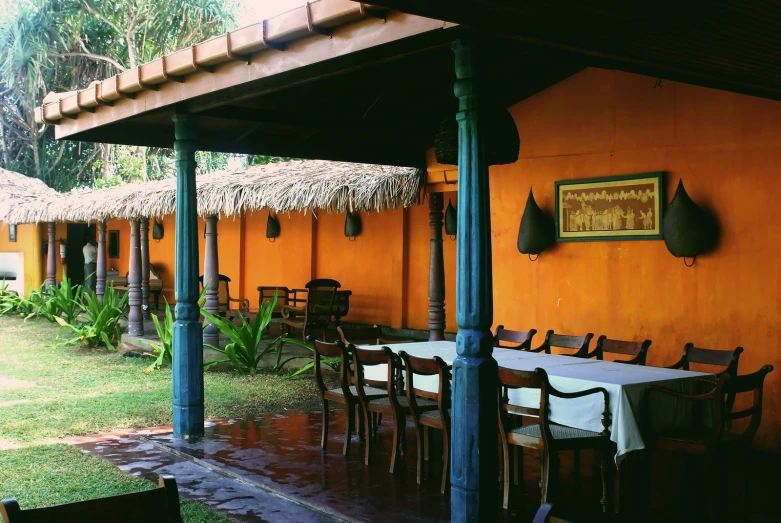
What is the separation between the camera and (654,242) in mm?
6852

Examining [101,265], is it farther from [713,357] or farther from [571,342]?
[713,357]

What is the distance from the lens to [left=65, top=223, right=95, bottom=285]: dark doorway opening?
22031mm

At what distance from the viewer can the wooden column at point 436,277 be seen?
31.8ft

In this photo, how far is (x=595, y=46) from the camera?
4.15m

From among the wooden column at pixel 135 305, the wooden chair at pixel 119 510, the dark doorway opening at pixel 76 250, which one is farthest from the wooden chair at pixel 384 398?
the dark doorway opening at pixel 76 250

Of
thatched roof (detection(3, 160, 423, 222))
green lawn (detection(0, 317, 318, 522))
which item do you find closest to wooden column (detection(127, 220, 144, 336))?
green lawn (detection(0, 317, 318, 522))

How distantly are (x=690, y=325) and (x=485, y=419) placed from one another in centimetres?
316

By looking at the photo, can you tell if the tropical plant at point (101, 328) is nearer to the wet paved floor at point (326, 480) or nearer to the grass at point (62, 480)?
the wet paved floor at point (326, 480)

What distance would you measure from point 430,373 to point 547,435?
0.90m

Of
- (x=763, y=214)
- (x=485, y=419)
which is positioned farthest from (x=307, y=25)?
(x=763, y=214)

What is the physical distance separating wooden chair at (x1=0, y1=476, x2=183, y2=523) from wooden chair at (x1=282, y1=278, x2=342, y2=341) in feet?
28.9

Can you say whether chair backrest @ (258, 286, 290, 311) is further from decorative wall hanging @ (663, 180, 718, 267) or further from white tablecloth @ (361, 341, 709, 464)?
white tablecloth @ (361, 341, 709, 464)

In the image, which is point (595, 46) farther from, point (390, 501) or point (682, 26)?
point (390, 501)

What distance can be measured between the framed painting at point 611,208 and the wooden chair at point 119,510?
Answer: 5341 millimetres
